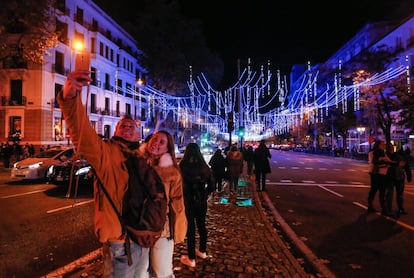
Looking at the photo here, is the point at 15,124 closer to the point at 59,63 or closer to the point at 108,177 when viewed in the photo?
the point at 59,63

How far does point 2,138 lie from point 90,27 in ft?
55.5

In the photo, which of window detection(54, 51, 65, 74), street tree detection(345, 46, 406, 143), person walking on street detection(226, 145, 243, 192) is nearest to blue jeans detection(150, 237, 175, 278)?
person walking on street detection(226, 145, 243, 192)

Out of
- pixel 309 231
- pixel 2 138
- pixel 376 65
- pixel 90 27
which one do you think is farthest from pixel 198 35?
pixel 309 231

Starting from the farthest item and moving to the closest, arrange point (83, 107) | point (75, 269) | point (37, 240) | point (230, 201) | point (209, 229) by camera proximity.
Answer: point (230, 201)
point (209, 229)
point (37, 240)
point (75, 269)
point (83, 107)

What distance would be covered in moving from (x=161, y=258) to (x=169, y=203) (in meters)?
0.47

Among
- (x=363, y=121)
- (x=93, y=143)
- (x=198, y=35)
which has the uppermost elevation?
(x=198, y=35)

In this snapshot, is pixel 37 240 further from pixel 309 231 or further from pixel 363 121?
pixel 363 121

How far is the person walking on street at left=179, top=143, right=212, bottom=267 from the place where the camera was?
494 cm

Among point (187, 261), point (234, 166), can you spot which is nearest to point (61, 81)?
point (234, 166)

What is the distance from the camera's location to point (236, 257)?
5.19 metres

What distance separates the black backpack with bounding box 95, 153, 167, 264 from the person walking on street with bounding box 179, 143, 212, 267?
2.30 m

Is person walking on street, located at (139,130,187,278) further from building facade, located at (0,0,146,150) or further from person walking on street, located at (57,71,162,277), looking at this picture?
building facade, located at (0,0,146,150)

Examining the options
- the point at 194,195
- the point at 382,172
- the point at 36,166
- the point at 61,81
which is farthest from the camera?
the point at 61,81

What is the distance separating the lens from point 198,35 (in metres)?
44.7
